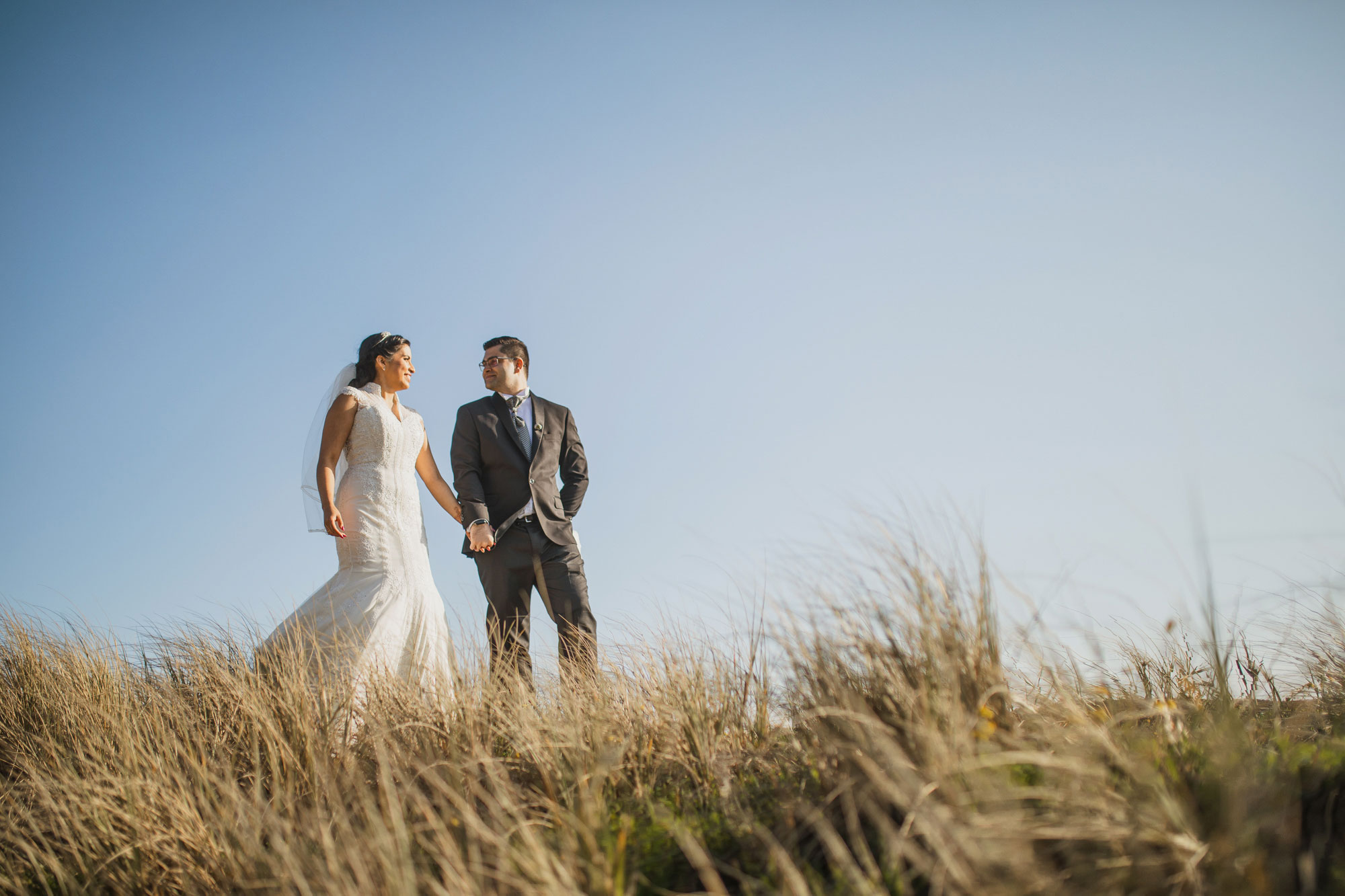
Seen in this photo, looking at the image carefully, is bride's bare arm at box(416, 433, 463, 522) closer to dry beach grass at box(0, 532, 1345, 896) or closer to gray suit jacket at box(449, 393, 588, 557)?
gray suit jacket at box(449, 393, 588, 557)

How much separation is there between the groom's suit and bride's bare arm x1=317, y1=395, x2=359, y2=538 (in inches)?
27.0

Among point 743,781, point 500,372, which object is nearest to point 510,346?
point 500,372

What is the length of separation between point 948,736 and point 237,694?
3023mm

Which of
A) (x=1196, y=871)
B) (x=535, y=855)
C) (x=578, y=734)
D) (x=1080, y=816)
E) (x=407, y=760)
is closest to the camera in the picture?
(x=1196, y=871)

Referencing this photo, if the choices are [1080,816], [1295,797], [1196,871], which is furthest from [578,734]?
[1295,797]

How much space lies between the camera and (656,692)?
10.2 ft

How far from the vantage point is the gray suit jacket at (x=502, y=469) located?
16.1 feet

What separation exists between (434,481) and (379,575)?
105 cm

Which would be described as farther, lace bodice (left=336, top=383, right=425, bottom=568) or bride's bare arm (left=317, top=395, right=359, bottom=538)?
bride's bare arm (left=317, top=395, right=359, bottom=538)

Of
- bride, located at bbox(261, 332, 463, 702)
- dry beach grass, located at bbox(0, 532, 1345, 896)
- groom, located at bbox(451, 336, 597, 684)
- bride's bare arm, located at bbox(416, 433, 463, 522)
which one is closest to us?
dry beach grass, located at bbox(0, 532, 1345, 896)

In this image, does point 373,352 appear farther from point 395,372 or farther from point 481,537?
point 481,537

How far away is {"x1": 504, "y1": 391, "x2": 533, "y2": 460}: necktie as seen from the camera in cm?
503

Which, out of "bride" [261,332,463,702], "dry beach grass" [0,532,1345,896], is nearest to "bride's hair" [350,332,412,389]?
"bride" [261,332,463,702]

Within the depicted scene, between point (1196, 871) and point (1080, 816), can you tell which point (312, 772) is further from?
point (1196, 871)
